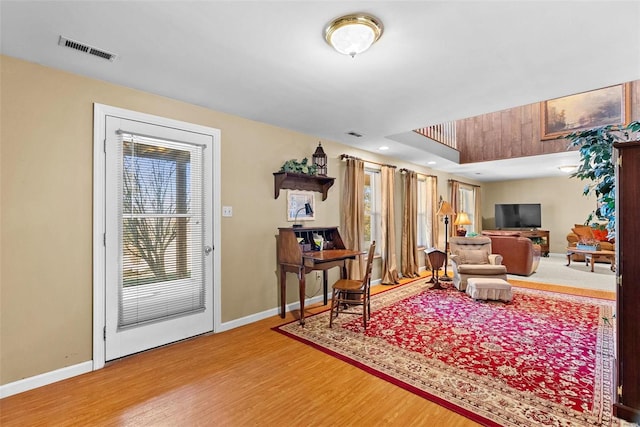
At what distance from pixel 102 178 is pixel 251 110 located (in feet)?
5.28

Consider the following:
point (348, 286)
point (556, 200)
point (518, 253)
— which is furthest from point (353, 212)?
point (556, 200)

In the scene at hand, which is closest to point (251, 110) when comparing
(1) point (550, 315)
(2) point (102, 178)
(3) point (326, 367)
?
(2) point (102, 178)

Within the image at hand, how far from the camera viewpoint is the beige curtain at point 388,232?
5.61 meters

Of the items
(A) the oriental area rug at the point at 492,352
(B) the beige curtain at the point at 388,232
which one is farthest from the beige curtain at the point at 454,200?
(A) the oriental area rug at the point at 492,352

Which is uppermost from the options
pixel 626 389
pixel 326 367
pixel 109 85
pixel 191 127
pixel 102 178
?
pixel 109 85

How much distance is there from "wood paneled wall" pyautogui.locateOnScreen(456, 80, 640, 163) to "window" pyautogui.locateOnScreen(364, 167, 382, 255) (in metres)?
2.67

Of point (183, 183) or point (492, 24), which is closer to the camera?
point (492, 24)

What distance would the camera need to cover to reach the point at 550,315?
152 inches

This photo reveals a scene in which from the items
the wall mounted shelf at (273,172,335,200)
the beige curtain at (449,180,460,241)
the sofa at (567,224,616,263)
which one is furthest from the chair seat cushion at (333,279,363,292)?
the sofa at (567,224,616,263)

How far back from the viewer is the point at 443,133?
21.3ft

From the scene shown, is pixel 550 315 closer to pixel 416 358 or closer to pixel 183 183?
pixel 416 358

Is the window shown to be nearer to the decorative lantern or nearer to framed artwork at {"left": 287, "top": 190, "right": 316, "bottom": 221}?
the decorative lantern

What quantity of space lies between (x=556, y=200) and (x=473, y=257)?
18.3ft

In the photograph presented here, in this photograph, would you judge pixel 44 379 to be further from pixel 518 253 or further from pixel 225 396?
pixel 518 253
